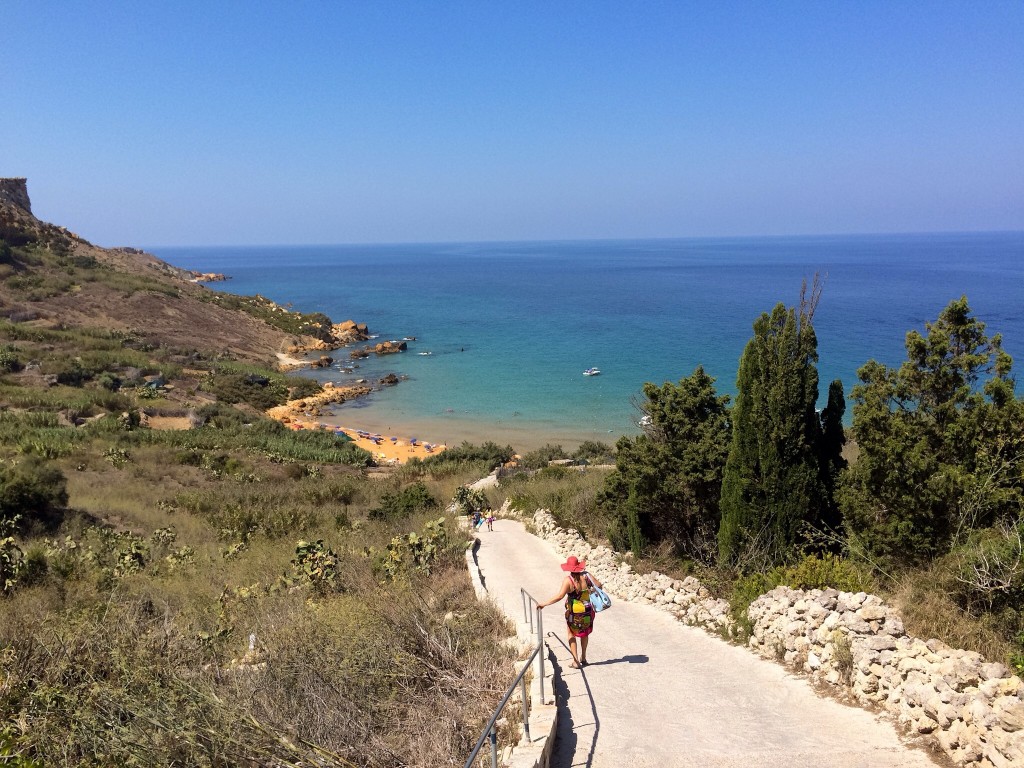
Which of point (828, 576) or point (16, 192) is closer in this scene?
point (828, 576)

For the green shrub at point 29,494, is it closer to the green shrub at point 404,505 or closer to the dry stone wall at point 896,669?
the green shrub at point 404,505

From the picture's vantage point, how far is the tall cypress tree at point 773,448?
10188 mm

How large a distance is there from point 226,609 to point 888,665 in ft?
29.5

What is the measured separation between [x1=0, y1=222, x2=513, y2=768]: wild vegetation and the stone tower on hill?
76.2 m

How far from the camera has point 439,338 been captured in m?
77.7

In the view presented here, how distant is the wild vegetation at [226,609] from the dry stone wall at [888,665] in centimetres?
343

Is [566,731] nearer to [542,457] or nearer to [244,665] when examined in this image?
[244,665]

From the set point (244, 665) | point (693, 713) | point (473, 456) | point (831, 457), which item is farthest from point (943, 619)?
point (473, 456)

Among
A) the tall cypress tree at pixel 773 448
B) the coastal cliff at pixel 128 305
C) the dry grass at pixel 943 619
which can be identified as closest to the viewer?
the dry grass at pixel 943 619

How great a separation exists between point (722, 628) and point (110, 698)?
292 inches

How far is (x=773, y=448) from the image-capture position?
1021cm

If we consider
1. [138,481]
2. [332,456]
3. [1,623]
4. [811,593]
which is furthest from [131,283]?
[811,593]

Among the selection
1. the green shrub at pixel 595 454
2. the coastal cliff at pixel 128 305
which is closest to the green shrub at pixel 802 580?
the green shrub at pixel 595 454

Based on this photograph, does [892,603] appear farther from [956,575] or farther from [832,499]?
[832,499]
